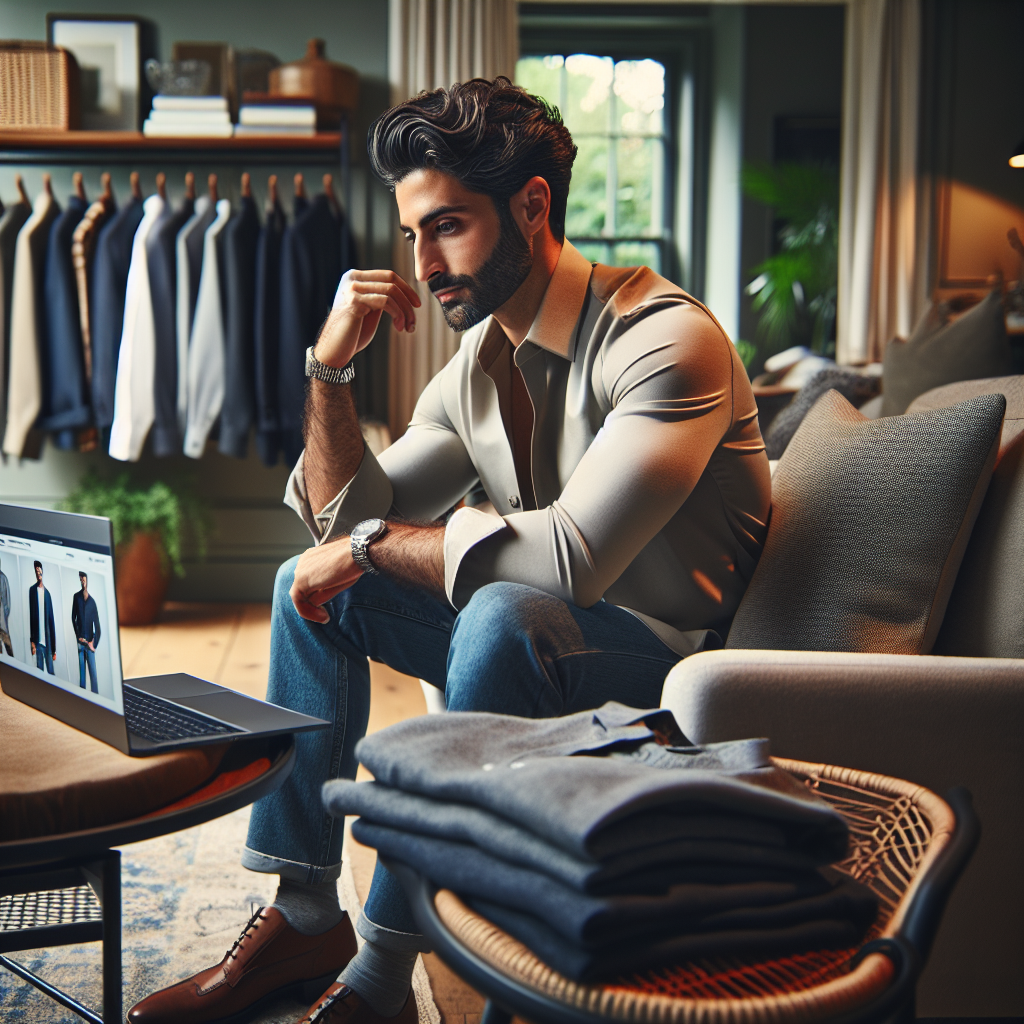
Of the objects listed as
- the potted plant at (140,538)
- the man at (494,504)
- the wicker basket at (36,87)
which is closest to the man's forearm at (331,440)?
the man at (494,504)

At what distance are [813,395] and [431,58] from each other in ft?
7.92

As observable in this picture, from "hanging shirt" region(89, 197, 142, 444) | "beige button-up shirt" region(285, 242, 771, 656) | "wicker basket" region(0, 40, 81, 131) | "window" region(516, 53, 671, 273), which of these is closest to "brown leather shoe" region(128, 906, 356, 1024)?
"beige button-up shirt" region(285, 242, 771, 656)

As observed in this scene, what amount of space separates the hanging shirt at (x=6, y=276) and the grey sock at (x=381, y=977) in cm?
306

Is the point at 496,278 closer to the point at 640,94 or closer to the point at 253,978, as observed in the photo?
the point at 253,978

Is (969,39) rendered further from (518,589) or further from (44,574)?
(44,574)

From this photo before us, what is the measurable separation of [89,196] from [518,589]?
11.4 feet

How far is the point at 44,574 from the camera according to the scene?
88 centimetres

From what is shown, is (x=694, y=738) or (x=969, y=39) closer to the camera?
(x=694, y=738)

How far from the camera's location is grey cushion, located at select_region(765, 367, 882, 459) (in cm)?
214

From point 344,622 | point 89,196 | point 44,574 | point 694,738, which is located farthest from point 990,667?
point 89,196

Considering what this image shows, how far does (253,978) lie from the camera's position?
3.77ft

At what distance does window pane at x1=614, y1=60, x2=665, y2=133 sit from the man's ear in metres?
3.81

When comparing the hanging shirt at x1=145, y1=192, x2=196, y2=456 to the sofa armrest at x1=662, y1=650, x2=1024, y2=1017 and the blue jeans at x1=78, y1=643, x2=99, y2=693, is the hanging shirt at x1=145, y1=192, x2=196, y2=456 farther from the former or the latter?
the sofa armrest at x1=662, y1=650, x2=1024, y2=1017

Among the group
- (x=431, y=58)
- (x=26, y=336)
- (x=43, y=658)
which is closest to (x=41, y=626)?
(x=43, y=658)
